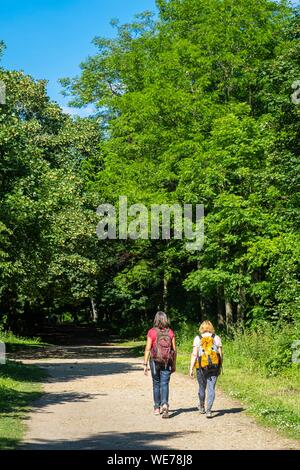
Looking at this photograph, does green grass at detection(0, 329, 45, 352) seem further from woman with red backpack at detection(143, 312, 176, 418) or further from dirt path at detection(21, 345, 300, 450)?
woman with red backpack at detection(143, 312, 176, 418)

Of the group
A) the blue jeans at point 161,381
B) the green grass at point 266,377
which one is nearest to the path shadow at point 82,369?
the green grass at point 266,377

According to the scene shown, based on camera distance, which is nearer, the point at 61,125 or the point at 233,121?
the point at 233,121

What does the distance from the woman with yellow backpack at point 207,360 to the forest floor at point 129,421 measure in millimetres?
455

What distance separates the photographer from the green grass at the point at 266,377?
12374mm

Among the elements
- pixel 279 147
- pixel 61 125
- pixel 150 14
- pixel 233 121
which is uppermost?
pixel 150 14

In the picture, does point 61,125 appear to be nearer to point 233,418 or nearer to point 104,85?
point 104,85

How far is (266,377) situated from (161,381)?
6.45 metres

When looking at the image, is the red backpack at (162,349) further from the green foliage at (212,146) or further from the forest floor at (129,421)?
the green foliage at (212,146)

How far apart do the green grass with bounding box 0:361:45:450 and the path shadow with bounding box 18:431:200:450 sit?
49cm

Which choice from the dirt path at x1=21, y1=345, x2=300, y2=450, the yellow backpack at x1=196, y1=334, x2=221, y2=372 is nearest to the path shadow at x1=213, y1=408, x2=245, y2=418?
the dirt path at x1=21, y1=345, x2=300, y2=450

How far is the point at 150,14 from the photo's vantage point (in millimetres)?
50938

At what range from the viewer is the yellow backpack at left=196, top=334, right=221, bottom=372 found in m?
13.0

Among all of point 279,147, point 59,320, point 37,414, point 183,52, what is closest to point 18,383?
point 37,414

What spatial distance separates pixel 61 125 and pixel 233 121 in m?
18.8
